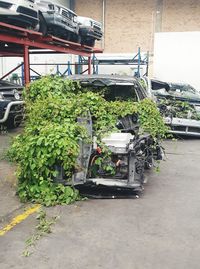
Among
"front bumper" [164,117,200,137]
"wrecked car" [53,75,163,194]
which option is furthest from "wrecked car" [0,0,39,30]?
"wrecked car" [53,75,163,194]

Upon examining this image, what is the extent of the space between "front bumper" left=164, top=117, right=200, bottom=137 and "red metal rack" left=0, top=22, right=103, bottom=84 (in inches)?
163

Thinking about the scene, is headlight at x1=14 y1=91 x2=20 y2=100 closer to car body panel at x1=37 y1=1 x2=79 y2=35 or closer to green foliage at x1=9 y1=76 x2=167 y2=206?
car body panel at x1=37 y1=1 x2=79 y2=35

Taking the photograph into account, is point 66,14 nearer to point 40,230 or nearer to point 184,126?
point 184,126

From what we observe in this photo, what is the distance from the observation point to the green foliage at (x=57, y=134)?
4.48 metres

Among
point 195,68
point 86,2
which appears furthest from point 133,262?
point 86,2

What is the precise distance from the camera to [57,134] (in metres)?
4.56

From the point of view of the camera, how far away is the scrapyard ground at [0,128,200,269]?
309cm

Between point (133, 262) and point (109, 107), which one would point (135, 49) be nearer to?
point (109, 107)

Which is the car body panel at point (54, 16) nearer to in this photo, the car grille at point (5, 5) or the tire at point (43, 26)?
the tire at point (43, 26)

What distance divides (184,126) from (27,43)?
490 cm

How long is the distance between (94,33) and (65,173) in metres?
9.67

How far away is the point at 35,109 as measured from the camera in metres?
5.17

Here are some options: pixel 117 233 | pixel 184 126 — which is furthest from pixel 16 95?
pixel 117 233

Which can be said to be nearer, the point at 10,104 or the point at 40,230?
the point at 40,230
